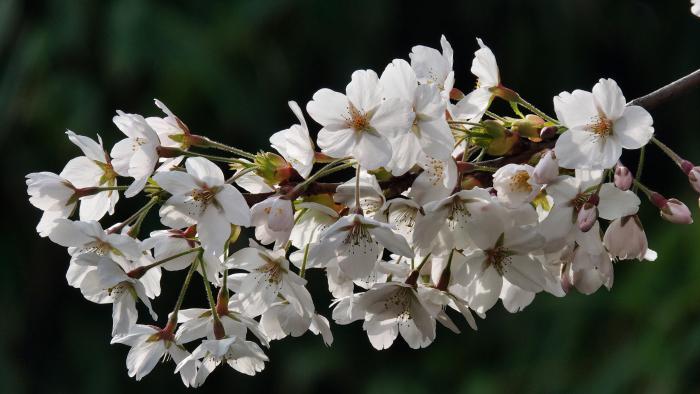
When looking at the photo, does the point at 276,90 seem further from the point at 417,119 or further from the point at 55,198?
the point at 417,119

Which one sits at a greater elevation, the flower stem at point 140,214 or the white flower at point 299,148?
the white flower at point 299,148

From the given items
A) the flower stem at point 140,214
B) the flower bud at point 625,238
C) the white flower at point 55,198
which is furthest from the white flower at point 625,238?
the white flower at point 55,198

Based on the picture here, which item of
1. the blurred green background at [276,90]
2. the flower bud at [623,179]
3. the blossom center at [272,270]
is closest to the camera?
the flower bud at [623,179]

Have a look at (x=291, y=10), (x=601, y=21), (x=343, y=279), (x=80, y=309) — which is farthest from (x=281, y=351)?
(x=343, y=279)

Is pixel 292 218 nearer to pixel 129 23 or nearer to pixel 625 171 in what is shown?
pixel 625 171

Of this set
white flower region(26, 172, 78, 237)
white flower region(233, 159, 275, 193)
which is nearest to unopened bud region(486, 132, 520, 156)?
white flower region(233, 159, 275, 193)

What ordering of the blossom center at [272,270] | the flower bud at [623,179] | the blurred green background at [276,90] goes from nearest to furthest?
the flower bud at [623,179] → the blossom center at [272,270] → the blurred green background at [276,90]

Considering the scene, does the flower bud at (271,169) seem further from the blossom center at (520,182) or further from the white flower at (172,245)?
the blossom center at (520,182)

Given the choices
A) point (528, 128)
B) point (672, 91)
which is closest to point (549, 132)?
point (528, 128)
